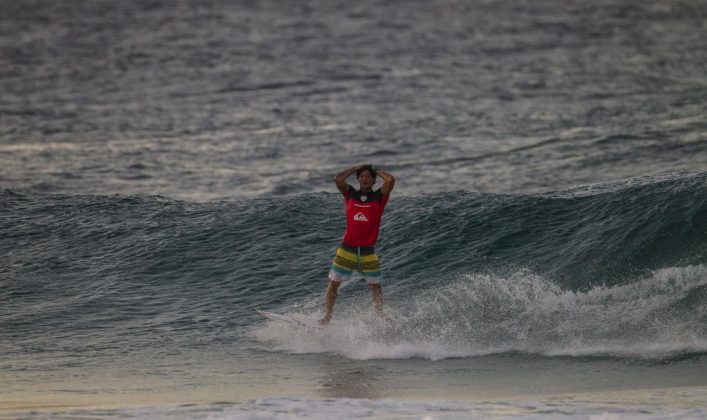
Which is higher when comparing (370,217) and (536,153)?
(370,217)

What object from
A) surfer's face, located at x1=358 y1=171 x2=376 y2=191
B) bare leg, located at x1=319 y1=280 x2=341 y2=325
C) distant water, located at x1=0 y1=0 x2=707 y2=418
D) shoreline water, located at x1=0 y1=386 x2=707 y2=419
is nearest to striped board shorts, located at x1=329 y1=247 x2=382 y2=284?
bare leg, located at x1=319 y1=280 x2=341 y2=325

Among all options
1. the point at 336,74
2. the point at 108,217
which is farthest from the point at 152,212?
the point at 336,74

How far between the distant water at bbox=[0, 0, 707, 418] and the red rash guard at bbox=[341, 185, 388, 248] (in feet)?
3.10

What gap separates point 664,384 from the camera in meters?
9.86

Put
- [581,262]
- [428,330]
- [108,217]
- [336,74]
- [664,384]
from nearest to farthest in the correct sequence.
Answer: [664,384] → [428,330] → [581,262] → [108,217] → [336,74]

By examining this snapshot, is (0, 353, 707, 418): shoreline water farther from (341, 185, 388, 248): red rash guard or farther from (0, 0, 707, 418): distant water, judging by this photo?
(341, 185, 388, 248): red rash guard

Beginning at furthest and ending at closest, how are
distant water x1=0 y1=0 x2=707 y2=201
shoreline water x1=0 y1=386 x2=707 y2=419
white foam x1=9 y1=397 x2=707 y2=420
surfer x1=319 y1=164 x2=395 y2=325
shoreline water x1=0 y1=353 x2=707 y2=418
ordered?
distant water x1=0 y1=0 x2=707 y2=201 < surfer x1=319 y1=164 x2=395 y2=325 < shoreline water x1=0 y1=353 x2=707 y2=418 < shoreline water x1=0 y1=386 x2=707 y2=419 < white foam x1=9 y1=397 x2=707 y2=420

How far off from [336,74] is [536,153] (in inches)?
815

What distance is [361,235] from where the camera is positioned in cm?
1189

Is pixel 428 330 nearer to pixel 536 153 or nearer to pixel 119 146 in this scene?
pixel 536 153

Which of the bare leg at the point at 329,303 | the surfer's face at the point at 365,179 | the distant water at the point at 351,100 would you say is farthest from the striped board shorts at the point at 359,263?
the distant water at the point at 351,100

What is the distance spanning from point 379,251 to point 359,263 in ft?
11.3

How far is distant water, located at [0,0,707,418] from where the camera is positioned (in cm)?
1022

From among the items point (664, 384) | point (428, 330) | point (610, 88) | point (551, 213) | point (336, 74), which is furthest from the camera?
point (336, 74)
